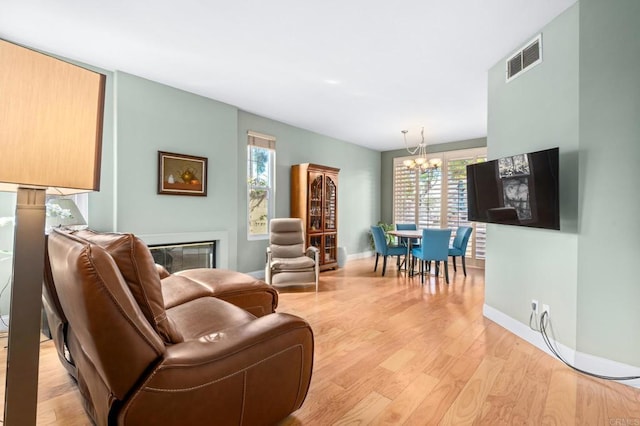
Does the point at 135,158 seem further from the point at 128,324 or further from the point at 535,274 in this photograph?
the point at 535,274

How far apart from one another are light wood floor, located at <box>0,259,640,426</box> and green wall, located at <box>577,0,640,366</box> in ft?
1.27

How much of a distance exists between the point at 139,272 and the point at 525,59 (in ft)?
11.1

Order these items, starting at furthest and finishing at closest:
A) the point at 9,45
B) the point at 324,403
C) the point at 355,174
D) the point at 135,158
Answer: the point at 355,174 → the point at 135,158 → the point at 324,403 → the point at 9,45

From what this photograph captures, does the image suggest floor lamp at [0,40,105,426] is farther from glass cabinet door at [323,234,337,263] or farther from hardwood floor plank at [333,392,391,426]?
glass cabinet door at [323,234,337,263]

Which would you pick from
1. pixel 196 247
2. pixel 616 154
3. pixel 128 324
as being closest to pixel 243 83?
pixel 196 247

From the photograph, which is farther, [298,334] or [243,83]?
[243,83]

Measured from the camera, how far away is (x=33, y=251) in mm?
991

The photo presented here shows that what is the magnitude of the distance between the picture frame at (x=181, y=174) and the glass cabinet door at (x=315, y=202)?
1.87m

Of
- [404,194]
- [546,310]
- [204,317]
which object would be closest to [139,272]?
[204,317]

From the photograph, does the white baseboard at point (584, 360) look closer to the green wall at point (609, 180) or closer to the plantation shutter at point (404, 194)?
the green wall at point (609, 180)

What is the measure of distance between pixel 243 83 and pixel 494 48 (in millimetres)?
2687

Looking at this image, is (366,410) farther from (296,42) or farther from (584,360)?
(296,42)

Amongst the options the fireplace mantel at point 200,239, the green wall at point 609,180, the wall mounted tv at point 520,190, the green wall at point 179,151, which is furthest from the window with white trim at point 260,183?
the green wall at point 609,180

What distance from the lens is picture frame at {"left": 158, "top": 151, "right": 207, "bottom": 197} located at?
12.0 feet
